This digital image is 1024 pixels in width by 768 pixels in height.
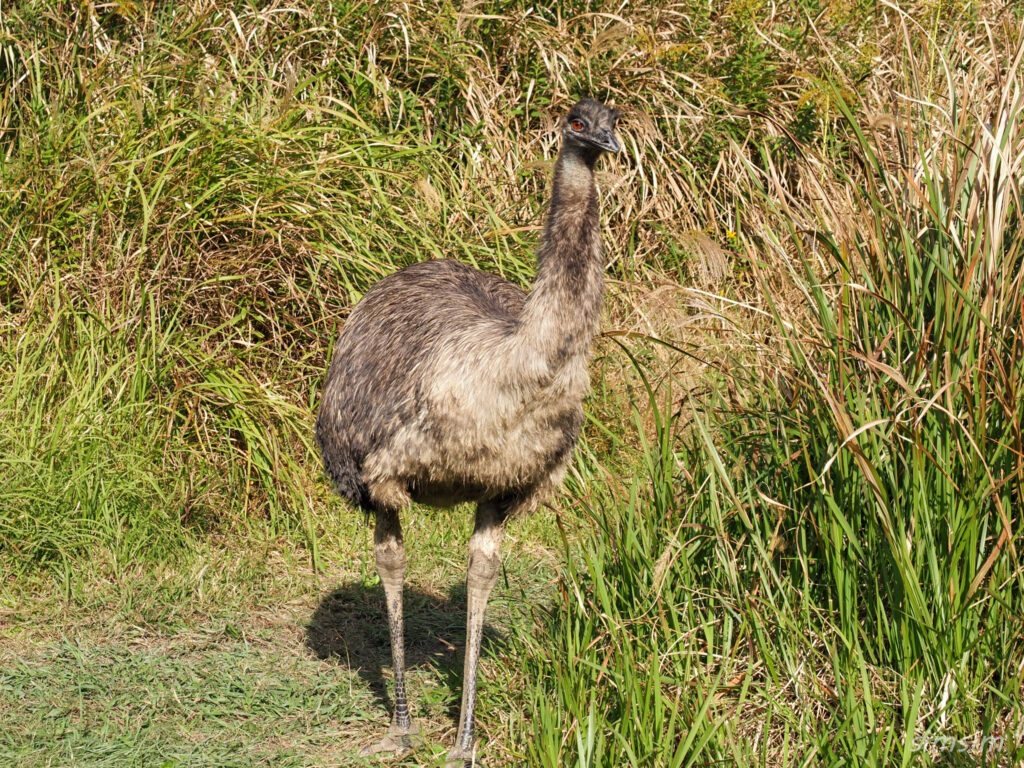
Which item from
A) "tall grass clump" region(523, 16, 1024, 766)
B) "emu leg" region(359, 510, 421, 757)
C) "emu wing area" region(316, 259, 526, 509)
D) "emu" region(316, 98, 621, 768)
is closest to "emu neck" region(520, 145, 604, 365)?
"emu" region(316, 98, 621, 768)

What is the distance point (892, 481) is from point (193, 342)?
12.3ft

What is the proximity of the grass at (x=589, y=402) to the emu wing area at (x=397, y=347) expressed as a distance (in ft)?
1.97

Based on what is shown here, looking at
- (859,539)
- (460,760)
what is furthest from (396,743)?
(859,539)

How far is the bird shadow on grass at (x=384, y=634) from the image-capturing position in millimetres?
5133

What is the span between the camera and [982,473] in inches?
140

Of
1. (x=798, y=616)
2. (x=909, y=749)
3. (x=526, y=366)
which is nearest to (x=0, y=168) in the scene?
(x=526, y=366)

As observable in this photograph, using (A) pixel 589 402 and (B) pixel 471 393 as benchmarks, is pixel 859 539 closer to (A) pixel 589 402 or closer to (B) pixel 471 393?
(B) pixel 471 393

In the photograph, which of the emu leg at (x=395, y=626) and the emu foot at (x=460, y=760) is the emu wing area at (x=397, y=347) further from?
the emu foot at (x=460, y=760)

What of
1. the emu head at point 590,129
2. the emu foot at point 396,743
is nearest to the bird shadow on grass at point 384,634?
the emu foot at point 396,743

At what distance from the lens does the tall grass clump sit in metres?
3.47

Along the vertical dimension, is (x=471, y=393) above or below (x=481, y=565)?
above

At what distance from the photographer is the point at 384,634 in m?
5.54

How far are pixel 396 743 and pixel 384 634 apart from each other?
1.07 metres

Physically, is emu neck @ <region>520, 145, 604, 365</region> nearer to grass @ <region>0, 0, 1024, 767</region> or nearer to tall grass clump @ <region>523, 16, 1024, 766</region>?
grass @ <region>0, 0, 1024, 767</region>
